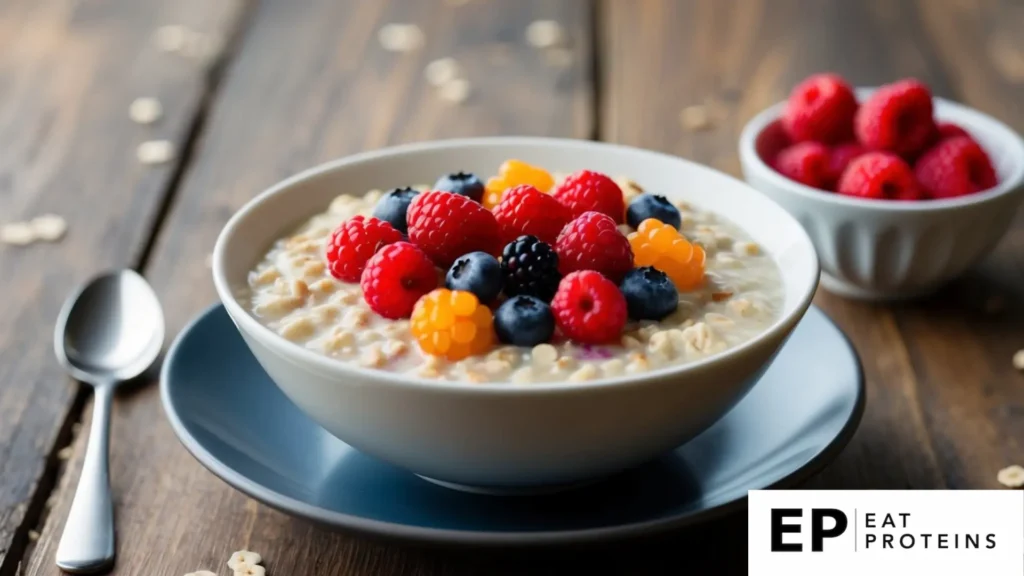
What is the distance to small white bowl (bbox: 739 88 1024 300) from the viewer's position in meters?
1.52

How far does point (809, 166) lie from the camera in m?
1.62

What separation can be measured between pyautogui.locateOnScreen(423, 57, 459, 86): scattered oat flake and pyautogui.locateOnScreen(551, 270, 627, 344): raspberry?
1.25m

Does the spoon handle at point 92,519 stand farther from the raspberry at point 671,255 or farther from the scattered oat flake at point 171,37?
the scattered oat flake at point 171,37

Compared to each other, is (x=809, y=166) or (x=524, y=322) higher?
(x=524, y=322)

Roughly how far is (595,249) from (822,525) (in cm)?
33

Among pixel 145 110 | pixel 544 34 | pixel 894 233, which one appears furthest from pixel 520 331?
pixel 544 34

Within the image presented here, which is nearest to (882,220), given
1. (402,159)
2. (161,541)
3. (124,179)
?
(402,159)

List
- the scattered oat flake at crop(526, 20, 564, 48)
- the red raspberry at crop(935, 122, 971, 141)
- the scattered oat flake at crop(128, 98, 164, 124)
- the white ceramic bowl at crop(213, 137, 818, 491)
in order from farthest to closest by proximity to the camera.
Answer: the scattered oat flake at crop(526, 20, 564, 48) → the scattered oat flake at crop(128, 98, 164, 124) → the red raspberry at crop(935, 122, 971, 141) → the white ceramic bowl at crop(213, 137, 818, 491)

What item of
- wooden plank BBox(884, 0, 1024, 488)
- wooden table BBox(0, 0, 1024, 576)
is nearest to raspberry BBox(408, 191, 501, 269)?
wooden table BBox(0, 0, 1024, 576)

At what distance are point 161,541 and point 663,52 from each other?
1.55 m

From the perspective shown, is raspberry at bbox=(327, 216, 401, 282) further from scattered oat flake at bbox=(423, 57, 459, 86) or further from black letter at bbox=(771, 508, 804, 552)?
scattered oat flake at bbox=(423, 57, 459, 86)

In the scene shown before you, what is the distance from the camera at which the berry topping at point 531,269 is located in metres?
1.09

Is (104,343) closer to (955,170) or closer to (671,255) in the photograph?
(671,255)

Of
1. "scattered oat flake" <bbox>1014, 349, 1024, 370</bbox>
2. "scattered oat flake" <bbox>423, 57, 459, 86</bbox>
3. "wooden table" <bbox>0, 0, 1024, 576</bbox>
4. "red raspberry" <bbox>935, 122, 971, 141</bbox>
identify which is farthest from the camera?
"scattered oat flake" <bbox>423, 57, 459, 86</bbox>
